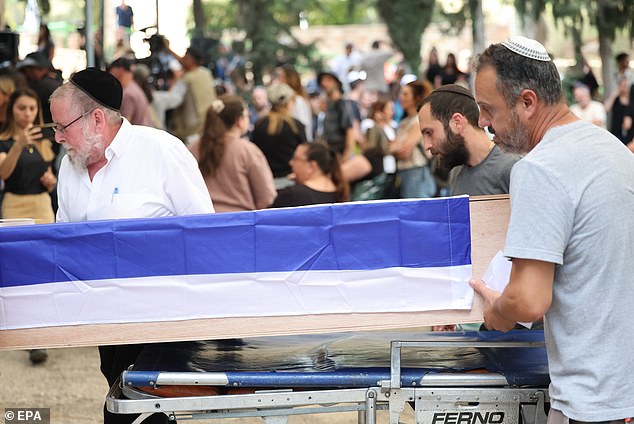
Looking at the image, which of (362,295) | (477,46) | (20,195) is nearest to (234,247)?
(362,295)

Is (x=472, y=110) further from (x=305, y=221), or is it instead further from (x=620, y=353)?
(x=620, y=353)

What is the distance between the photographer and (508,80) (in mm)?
2750

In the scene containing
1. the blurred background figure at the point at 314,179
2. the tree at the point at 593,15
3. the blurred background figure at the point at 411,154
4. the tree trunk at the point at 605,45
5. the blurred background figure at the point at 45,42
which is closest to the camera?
the blurred background figure at the point at 314,179

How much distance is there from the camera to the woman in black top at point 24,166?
739 centimetres

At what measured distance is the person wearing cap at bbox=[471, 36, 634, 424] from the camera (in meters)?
2.61

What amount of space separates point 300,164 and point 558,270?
4.31 m

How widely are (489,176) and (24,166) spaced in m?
4.47

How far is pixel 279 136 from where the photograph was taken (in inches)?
366

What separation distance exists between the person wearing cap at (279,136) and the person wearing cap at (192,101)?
2.14 m

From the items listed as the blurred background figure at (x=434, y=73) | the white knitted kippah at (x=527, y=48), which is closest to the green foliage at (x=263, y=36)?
the blurred background figure at (x=434, y=73)

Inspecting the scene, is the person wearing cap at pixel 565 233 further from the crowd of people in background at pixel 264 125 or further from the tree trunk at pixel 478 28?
the tree trunk at pixel 478 28

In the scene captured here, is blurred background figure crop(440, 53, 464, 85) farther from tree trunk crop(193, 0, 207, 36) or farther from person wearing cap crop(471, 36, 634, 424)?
person wearing cap crop(471, 36, 634, 424)

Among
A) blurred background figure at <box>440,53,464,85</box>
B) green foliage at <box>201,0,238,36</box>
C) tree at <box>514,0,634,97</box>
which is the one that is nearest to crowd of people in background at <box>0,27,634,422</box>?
tree at <box>514,0,634,97</box>

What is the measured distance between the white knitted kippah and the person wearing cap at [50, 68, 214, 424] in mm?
1596
